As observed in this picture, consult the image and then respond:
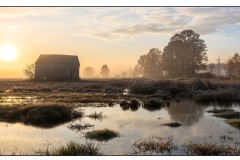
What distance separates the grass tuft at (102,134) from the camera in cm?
1745

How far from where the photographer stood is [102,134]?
58.3 feet

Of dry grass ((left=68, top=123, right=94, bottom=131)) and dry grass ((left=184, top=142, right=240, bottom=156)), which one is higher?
dry grass ((left=68, top=123, right=94, bottom=131))

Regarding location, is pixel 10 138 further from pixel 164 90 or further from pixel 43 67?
pixel 43 67

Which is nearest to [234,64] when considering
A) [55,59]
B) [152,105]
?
[55,59]

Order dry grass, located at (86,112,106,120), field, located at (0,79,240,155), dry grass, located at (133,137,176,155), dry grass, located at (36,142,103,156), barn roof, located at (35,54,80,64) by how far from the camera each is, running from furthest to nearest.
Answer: barn roof, located at (35,54,80,64)
dry grass, located at (86,112,106,120)
field, located at (0,79,240,155)
dry grass, located at (133,137,176,155)
dry grass, located at (36,142,103,156)

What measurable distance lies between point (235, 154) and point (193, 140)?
9.39 ft

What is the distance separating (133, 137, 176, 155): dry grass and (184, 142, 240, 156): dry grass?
810mm

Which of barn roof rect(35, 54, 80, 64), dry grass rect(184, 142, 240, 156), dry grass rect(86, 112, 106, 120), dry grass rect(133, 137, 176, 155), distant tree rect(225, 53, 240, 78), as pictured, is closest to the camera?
dry grass rect(184, 142, 240, 156)

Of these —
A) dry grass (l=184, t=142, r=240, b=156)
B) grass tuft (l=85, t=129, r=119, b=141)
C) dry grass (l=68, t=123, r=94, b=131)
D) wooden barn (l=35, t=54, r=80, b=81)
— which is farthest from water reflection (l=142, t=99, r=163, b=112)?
wooden barn (l=35, t=54, r=80, b=81)

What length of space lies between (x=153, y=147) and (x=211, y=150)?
2410 millimetres

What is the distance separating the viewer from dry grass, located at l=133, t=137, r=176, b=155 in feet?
48.2

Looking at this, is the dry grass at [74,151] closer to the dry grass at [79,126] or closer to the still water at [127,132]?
the still water at [127,132]

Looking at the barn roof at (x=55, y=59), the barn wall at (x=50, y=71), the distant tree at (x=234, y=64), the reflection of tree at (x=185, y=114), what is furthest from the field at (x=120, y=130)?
the distant tree at (x=234, y=64)

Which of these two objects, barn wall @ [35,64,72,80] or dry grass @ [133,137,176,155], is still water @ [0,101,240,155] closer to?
dry grass @ [133,137,176,155]
